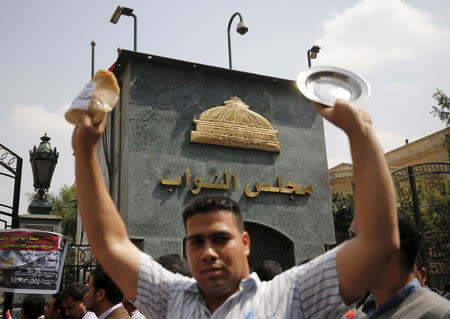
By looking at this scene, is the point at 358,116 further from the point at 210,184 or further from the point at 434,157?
the point at 434,157

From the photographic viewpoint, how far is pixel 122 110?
379 inches

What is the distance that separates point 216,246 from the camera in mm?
1504

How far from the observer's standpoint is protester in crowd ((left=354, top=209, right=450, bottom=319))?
5.53 feet

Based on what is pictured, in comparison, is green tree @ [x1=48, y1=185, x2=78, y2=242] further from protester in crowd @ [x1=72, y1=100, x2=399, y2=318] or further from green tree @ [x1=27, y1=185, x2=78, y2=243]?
protester in crowd @ [x1=72, y1=100, x2=399, y2=318]

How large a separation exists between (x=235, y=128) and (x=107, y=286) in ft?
22.8

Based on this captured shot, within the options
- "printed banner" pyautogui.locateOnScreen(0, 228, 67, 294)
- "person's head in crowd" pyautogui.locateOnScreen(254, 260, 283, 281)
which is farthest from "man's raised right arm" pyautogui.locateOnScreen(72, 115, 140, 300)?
"printed banner" pyautogui.locateOnScreen(0, 228, 67, 294)

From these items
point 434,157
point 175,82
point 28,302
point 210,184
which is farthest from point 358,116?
point 434,157

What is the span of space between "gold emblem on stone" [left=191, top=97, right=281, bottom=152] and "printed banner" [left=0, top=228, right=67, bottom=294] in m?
4.10

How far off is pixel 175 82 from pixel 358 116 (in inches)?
345

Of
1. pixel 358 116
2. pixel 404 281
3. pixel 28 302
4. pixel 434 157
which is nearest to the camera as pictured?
pixel 358 116

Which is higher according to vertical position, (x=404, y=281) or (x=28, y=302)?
(x=404, y=281)

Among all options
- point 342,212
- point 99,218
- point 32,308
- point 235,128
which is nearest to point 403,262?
point 99,218

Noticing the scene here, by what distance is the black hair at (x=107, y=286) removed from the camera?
3.21 m

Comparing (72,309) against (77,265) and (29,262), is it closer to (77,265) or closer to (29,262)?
(29,262)
